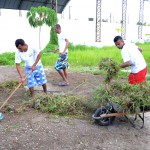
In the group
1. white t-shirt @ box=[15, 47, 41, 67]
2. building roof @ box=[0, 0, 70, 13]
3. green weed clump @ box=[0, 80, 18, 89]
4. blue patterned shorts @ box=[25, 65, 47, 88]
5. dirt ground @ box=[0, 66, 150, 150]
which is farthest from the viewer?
building roof @ box=[0, 0, 70, 13]

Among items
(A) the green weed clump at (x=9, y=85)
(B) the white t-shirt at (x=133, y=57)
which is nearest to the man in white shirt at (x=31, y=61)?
(A) the green weed clump at (x=9, y=85)

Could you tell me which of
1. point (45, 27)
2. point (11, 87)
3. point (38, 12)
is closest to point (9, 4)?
point (45, 27)

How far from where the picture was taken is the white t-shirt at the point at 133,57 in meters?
5.10

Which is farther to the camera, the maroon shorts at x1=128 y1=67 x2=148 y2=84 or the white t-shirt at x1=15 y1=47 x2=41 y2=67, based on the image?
the white t-shirt at x1=15 y1=47 x2=41 y2=67

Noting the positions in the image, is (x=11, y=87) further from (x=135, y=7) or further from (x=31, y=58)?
(x=135, y=7)

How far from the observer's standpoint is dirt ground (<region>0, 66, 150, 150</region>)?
4.01 meters

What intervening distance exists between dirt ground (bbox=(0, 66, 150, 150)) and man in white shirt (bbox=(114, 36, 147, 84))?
0.86 metres

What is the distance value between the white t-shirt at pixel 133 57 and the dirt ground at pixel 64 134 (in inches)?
39.5

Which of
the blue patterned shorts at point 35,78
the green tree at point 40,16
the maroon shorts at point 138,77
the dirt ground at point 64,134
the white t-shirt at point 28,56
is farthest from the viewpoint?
the green tree at point 40,16

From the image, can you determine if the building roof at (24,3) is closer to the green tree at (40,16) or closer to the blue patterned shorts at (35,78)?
the green tree at (40,16)

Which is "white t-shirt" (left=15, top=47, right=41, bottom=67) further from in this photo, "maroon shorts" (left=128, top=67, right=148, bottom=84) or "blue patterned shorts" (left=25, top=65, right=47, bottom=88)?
"maroon shorts" (left=128, top=67, right=148, bottom=84)

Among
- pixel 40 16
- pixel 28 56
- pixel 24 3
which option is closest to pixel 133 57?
pixel 28 56

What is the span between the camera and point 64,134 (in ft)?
14.0

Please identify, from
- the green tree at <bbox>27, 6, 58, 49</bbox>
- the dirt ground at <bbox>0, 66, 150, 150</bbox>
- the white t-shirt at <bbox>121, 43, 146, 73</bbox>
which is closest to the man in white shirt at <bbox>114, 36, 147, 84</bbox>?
the white t-shirt at <bbox>121, 43, 146, 73</bbox>
